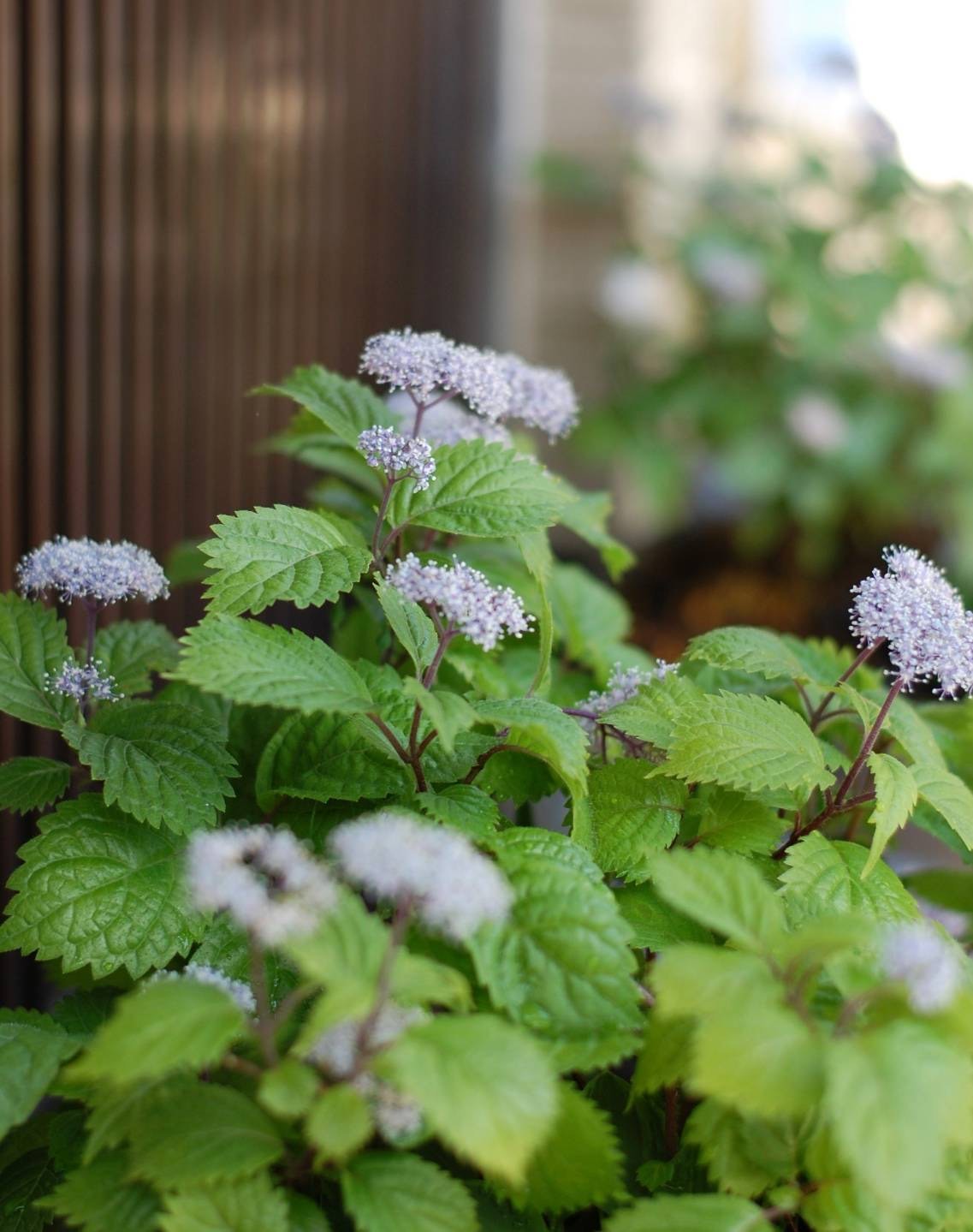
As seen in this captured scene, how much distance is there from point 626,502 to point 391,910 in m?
2.96

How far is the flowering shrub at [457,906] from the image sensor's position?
59 cm

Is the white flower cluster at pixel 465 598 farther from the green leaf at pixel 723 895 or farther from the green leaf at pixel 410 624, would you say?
the green leaf at pixel 723 895

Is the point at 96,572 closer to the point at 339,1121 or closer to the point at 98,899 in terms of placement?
the point at 98,899

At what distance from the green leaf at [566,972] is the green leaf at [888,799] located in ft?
0.51

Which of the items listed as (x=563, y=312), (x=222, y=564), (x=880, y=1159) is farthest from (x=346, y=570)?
(x=563, y=312)

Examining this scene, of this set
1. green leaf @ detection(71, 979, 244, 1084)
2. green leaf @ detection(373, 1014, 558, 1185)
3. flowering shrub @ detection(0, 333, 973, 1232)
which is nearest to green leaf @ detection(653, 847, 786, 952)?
flowering shrub @ detection(0, 333, 973, 1232)

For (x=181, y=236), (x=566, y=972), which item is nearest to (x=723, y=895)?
(x=566, y=972)

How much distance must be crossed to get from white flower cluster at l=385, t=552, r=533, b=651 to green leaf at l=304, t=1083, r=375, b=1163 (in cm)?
24

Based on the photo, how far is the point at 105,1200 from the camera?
25.3 inches

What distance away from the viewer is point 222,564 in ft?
2.56

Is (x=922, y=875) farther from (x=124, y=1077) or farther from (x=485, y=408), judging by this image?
(x=124, y=1077)

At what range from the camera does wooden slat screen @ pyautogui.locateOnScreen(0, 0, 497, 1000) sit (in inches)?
66.5

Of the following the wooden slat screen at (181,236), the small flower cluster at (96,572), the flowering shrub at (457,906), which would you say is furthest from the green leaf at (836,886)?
the wooden slat screen at (181,236)

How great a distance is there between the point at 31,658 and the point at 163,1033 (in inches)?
13.7
